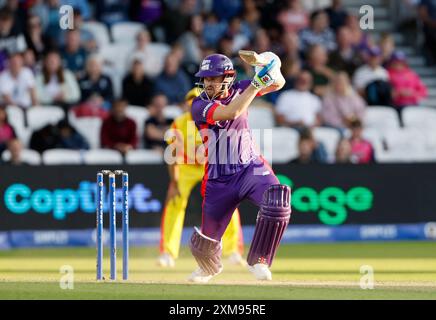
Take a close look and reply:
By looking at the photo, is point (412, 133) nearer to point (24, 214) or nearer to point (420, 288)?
point (24, 214)

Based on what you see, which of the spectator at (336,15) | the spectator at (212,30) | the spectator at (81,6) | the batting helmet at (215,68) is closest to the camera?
the batting helmet at (215,68)

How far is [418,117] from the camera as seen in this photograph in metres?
17.2

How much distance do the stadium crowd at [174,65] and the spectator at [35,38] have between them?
2 cm

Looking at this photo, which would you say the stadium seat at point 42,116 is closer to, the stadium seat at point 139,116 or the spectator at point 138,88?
the stadium seat at point 139,116

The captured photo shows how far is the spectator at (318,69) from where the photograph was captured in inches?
682

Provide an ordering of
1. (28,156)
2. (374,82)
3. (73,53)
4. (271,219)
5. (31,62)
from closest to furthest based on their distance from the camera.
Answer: (271,219) → (28,156) → (31,62) → (73,53) → (374,82)

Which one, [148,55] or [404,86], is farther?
[404,86]

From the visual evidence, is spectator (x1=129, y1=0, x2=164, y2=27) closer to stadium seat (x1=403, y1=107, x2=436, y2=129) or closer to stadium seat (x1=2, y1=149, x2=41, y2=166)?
stadium seat (x1=2, y1=149, x2=41, y2=166)

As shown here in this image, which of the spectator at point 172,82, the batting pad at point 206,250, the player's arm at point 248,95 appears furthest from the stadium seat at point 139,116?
the player's arm at point 248,95

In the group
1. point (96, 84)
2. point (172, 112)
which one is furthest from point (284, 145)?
point (96, 84)

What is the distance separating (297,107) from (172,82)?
1708 mm

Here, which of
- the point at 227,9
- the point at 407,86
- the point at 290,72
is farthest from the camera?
the point at 227,9

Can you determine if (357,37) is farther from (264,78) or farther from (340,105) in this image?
(264,78)
